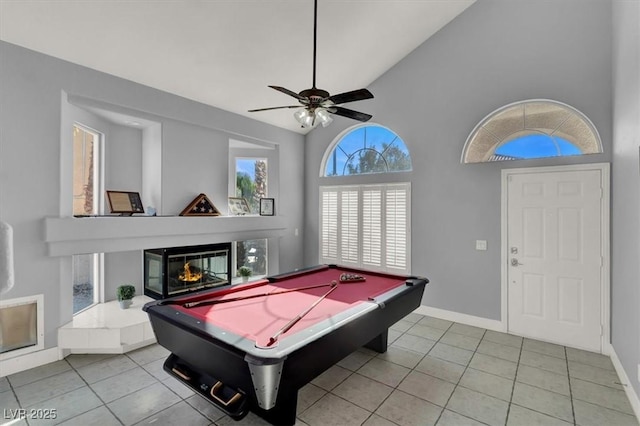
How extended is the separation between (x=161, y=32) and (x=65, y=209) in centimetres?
215

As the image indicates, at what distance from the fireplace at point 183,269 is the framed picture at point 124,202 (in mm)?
632

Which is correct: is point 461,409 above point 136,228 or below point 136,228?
below

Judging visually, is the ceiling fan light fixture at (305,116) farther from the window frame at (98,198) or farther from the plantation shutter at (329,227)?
the window frame at (98,198)

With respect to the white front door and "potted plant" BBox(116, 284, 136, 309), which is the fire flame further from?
the white front door

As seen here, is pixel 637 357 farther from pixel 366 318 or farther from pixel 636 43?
pixel 636 43

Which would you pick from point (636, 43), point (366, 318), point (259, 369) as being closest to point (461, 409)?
point (366, 318)

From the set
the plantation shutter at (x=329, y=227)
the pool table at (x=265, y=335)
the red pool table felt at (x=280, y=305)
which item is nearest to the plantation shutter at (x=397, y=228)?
the plantation shutter at (x=329, y=227)

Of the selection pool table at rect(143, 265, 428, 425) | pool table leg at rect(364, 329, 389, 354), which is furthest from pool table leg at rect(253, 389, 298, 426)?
pool table leg at rect(364, 329, 389, 354)

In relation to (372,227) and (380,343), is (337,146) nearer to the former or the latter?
(372,227)

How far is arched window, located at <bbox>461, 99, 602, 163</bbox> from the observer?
3.55 m

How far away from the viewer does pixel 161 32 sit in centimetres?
320

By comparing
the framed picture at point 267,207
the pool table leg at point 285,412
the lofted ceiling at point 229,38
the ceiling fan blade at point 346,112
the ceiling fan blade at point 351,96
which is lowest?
the pool table leg at point 285,412

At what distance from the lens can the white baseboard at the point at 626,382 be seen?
7.79 feet

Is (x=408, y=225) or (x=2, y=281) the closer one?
(x=2, y=281)
